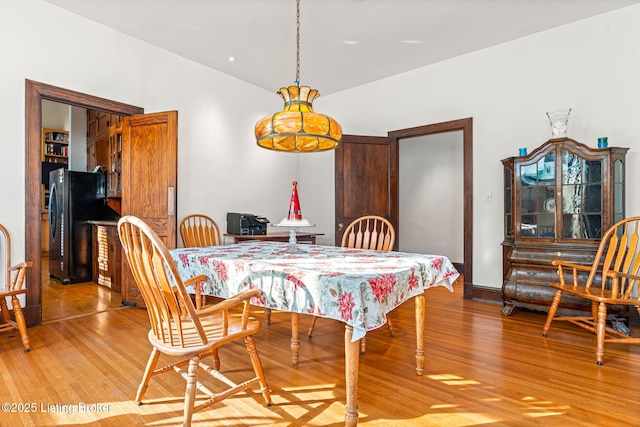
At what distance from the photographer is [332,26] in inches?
140

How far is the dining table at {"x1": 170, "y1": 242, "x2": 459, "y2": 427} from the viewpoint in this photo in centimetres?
157

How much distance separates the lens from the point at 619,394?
1930 mm

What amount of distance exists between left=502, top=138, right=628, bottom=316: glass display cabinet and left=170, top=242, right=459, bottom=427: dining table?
59.6 inches

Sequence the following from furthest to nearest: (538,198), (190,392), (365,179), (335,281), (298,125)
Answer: (365,179), (538,198), (298,125), (335,281), (190,392)

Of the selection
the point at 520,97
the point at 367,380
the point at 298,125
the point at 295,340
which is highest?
the point at 520,97

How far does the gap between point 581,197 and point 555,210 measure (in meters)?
0.22

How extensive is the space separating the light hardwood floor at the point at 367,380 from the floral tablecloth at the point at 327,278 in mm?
526

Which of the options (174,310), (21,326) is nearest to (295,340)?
(174,310)

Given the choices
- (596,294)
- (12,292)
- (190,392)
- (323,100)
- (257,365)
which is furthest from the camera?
(323,100)

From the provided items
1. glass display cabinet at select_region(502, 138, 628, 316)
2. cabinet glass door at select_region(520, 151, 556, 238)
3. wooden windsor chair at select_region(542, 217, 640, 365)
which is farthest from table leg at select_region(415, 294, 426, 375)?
cabinet glass door at select_region(520, 151, 556, 238)

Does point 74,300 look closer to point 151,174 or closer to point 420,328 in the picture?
point 151,174

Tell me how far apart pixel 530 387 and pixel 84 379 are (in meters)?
2.55

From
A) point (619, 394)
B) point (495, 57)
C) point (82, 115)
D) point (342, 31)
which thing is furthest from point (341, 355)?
point (82, 115)

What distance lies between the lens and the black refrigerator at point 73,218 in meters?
4.92
